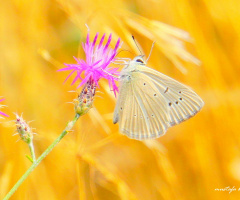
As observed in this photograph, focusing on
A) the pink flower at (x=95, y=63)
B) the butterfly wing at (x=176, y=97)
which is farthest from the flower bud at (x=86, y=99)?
the butterfly wing at (x=176, y=97)

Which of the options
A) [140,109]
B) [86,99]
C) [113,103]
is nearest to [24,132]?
[86,99]

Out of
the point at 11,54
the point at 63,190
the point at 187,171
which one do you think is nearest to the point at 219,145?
the point at 187,171

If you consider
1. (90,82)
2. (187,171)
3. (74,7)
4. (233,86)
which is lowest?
(187,171)

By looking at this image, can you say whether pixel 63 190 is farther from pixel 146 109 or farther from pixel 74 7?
pixel 74 7

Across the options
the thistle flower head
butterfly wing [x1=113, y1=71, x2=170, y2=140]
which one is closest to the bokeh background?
butterfly wing [x1=113, y1=71, x2=170, y2=140]

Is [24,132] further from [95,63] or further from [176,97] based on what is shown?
[176,97]

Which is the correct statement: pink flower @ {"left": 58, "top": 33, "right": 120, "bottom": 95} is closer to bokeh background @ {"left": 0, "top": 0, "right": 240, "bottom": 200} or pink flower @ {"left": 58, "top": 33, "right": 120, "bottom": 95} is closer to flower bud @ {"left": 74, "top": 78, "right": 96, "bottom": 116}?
flower bud @ {"left": 74, "top": 78, "right": 96, "bottom": 116}
